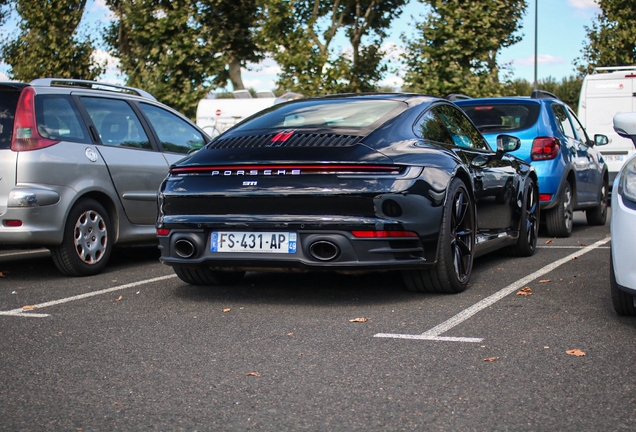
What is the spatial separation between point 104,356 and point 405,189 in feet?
6.71

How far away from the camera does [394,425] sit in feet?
10.8

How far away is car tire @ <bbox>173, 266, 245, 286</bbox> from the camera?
639 cm

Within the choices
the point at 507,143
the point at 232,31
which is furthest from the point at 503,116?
the point at 232,31

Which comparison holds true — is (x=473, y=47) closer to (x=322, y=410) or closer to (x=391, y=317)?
(x=391, y=317)

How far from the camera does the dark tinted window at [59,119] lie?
7.13 m

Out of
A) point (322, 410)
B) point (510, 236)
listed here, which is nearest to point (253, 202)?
point (322, 410)

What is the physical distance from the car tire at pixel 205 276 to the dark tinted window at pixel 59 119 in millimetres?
1713

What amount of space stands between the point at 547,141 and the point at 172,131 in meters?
4.07

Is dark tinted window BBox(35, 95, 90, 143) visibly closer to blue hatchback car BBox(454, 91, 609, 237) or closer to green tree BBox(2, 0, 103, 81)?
blue hatchback car BBox(454, 91, 609, 237)

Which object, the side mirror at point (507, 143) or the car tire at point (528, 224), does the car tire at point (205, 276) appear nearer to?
the side mirror at point (507, 143)

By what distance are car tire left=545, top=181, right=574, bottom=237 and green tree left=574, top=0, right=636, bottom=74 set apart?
21316 millimetres

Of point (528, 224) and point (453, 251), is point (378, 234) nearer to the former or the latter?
point (453, 251)

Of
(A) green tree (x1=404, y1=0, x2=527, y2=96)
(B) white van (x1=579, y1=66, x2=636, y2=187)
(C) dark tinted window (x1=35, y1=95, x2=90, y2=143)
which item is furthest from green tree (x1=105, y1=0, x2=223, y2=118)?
(C) dark tinted window (x1=35, y1=95, x2=90, y2=143)

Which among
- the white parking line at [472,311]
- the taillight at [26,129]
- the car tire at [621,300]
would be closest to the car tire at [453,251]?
the white parking line at [472,311]
